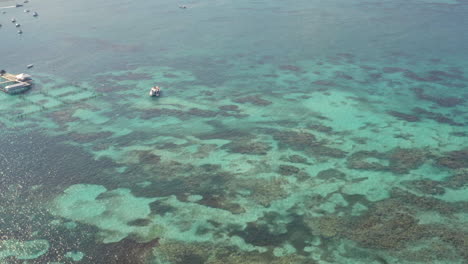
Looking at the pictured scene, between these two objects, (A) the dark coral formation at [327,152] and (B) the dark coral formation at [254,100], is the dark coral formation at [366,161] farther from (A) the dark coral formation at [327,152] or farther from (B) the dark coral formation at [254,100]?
(B) the dark coral formation at [254,100]

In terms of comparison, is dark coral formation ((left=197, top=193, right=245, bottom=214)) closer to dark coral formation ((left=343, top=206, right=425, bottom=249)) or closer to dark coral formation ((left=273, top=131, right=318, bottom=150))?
dark coral formation ((left=343, top=206, right=425, bottom=249))

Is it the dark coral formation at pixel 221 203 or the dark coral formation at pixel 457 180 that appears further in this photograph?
the dark coral formation at pixel 457 180

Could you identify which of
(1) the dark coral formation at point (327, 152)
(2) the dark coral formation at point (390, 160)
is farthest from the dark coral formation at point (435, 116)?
(1) the dark coral formation at point (327, 152)

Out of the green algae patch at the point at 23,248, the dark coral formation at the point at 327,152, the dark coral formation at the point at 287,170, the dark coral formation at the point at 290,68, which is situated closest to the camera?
the green algae patch at the point at 23,248

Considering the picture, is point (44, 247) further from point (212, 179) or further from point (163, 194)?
point (212, 179)

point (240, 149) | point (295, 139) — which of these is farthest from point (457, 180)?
point (240, 149)
